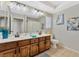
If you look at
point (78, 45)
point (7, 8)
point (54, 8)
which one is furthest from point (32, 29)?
point (78, 45)

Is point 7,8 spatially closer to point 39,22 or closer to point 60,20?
point 39,22

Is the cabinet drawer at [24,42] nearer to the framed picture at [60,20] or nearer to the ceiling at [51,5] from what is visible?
the ceiling at [51,5]

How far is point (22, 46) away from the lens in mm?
2539

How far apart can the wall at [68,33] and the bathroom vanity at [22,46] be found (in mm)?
965

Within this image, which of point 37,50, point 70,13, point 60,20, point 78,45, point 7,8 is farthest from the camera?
point 60,20

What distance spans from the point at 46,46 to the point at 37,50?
760mm

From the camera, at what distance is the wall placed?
358 centimetres

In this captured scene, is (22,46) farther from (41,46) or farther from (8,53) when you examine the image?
(41,46)

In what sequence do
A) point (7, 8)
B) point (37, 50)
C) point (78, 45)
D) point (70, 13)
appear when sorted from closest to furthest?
point (7, 8) < point (37, 50) < point (78, 45) < point (70, 13)

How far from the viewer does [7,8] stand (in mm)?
2959

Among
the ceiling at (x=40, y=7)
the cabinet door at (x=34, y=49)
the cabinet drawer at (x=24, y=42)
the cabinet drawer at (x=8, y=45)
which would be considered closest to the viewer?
the cabinet drawer at (x=8, y=45)

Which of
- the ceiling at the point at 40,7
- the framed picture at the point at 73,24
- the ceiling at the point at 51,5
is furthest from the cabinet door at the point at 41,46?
the ceiling at the point at 51,5

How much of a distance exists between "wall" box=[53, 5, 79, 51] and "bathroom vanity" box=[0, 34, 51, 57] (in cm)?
96

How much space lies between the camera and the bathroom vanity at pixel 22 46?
2.10m
